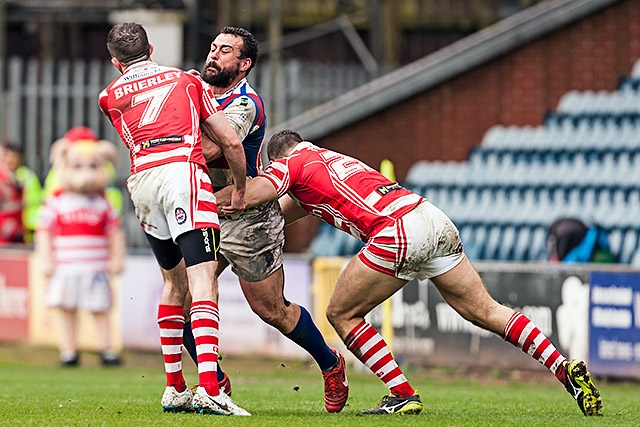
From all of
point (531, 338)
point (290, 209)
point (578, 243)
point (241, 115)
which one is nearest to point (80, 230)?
point (578, 243)

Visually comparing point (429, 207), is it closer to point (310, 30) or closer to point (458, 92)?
point (458, 92)

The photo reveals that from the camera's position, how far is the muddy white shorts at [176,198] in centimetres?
780

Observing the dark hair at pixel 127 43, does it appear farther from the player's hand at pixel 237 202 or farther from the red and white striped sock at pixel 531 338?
the red and white striped sock at pixel 531 338

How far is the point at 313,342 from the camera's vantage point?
8.59 m

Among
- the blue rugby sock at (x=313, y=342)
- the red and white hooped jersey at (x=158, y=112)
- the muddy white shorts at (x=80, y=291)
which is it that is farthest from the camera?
the muddy white shorts at (x=80, y=291)

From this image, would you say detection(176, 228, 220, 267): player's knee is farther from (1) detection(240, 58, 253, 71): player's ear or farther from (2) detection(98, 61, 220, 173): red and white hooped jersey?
(1) detection(240, 58, 253, 71): player's ear

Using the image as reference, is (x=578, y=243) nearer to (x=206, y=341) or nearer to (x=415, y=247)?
(x=415, y=247)

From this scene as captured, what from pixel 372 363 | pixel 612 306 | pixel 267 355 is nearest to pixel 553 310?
pixel 612 306

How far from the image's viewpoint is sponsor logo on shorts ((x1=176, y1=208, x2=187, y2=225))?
7.79 meters

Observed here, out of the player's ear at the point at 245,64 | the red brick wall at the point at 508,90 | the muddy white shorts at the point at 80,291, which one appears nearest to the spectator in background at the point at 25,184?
the muddy white shorts at the point at 80,291

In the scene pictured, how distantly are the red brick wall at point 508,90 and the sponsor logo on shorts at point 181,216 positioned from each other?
10238 millimetres

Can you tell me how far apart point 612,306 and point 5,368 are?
638 cm

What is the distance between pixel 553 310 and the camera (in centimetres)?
1315

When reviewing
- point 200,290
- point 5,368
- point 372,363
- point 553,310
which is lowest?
point 5,368
